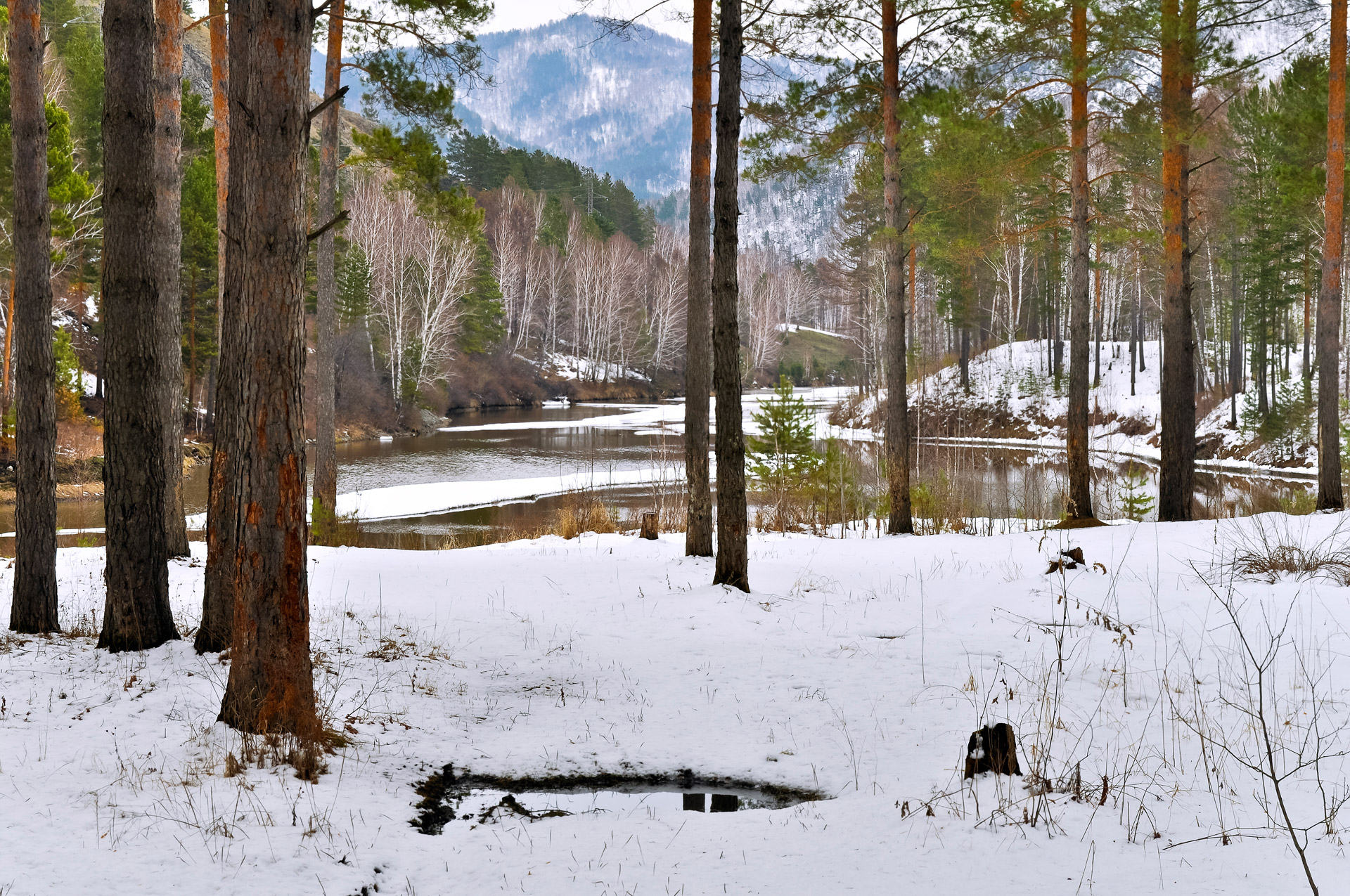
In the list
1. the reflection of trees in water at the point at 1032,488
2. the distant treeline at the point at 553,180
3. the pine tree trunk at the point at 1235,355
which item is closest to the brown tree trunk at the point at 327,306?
the reflection of trees in water at the point at 1032,488

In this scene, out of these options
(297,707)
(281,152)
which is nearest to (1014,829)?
(297,707)

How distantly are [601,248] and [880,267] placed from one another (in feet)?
87.0

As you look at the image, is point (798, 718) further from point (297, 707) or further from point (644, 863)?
point (297, 707)

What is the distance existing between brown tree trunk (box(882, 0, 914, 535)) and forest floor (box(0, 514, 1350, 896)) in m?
4.42

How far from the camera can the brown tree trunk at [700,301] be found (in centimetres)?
813

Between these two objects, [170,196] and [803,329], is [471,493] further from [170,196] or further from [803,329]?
[803,329]

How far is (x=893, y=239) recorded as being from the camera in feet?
35.2

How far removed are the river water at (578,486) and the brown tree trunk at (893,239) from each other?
2.11m

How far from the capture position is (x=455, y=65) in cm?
1038

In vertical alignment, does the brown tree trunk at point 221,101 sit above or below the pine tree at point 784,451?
above

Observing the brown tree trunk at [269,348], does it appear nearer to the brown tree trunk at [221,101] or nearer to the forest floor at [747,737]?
the forest floor at [747,737]

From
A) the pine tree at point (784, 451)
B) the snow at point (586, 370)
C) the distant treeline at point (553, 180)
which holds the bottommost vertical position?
the pine tree at point (784, 451)

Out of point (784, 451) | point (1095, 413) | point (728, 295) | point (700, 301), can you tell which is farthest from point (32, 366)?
point (1095, 413)

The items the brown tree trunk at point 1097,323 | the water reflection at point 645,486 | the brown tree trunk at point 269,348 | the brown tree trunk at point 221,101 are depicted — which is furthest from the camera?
the brown tree trunk at point 1097,323
